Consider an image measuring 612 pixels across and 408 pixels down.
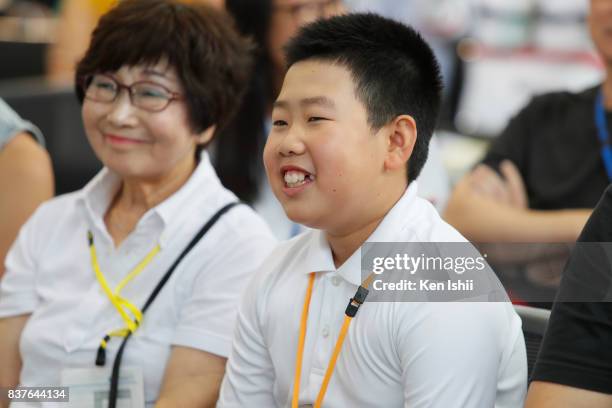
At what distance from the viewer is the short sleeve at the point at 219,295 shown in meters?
1.83

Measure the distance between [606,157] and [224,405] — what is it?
4.38ft

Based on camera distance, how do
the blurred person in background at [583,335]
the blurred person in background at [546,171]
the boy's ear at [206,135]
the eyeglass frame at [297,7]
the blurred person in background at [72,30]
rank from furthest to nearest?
the blurred person in background at [72,30], the eyeglass frame at [297,7], the blurred person in background at [546,171], the boy's ear at [206,135], the blurred person in background at [583,335]

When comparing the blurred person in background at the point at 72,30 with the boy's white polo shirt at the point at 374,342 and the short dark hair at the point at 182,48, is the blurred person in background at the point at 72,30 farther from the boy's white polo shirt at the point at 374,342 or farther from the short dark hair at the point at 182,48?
the boy's white polo shirt at the point at 374,342

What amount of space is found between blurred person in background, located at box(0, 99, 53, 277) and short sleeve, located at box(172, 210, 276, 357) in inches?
31.7

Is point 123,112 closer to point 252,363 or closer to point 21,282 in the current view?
point 21,282

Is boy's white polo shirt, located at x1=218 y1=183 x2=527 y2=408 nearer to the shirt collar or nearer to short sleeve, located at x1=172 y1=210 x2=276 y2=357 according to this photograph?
the shirt collar

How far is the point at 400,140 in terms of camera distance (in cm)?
154

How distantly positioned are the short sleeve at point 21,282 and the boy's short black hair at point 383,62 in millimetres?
848

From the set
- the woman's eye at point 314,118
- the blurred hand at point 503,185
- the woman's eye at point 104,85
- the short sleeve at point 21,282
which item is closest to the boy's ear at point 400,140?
the woman's eye at point 314,118

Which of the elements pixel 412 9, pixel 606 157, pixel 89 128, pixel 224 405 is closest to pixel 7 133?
pixel 89 128

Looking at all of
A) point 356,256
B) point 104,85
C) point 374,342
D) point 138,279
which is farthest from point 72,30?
point 374,342

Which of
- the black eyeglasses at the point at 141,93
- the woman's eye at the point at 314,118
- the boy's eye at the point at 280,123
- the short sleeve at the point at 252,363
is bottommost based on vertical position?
the short sleeve at the point at 252,363

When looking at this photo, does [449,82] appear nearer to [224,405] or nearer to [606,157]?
[606,157]

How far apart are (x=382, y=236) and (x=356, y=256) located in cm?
6
